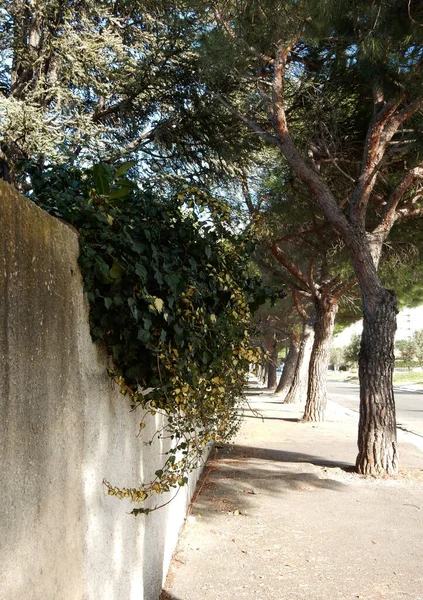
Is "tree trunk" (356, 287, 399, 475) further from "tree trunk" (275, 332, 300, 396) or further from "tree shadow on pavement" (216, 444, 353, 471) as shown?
"tree trunk" (275, 332, 300, 396)

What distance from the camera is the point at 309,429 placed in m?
15.0

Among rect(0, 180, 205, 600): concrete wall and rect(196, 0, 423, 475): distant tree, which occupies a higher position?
rect(196, 0, 423, 475): distant tree

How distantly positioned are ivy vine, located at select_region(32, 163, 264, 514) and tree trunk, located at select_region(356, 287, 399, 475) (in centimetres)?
476

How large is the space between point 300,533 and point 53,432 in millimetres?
4557

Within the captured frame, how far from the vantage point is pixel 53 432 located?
2.18m

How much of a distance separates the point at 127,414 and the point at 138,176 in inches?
310

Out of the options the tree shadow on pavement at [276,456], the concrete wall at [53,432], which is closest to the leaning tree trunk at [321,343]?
the tree shadow on pavement at [276,456]

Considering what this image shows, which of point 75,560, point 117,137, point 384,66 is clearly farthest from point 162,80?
point 75,560

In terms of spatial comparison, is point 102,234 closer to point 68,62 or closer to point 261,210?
point 68,62

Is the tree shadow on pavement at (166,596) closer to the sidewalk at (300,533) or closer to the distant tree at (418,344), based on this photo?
the sidewalk at (300,533)

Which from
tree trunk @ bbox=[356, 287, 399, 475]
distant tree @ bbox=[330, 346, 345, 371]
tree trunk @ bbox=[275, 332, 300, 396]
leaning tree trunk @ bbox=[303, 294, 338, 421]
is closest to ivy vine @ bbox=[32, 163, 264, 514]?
tree trunk @ bbox=[356, 287, 399, 475]

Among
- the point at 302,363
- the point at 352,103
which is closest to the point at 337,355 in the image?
the point at 302,363

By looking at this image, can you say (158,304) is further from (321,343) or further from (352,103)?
(321,343)

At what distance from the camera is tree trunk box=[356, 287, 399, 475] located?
8734mm
